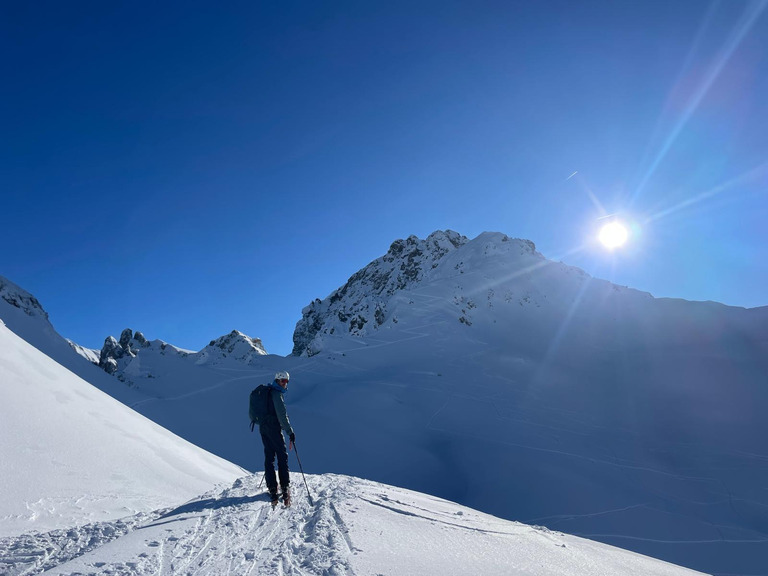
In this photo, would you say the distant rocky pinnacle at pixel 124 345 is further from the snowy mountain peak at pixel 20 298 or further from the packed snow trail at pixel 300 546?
the packed snow trail at pixel 300 546

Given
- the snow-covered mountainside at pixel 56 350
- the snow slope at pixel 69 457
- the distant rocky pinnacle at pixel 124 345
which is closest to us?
the snow slope at pixel 69 457

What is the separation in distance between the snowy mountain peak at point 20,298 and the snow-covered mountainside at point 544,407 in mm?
16837

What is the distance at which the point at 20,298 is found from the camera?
3781 cm

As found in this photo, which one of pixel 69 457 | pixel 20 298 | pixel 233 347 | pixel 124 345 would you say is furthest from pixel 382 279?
pixel 69 457

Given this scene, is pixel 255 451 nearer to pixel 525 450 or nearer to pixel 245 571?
pixel 525 450

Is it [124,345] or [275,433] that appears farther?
[124,345]

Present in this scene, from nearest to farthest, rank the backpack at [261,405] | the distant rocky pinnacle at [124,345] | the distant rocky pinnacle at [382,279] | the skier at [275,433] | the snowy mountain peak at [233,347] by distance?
the skier at [275,433] < the backpack at [261,405] < the distant rocky pinnacle at [382,279] < the distant rocky pinnacle at [124,345] < the snowy mountain peak at [233,347]

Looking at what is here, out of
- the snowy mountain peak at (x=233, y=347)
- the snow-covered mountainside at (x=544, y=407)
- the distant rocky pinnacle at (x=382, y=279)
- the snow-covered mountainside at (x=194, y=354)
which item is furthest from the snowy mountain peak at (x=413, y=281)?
the snow-covered mountainside at (x=194, y=354)

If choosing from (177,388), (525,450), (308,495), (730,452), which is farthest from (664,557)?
(177,388)

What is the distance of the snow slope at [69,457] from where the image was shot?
469 centimetres

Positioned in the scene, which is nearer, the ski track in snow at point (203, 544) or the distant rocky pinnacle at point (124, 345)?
the ski track in snow at point (203, 544)

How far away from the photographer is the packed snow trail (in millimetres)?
3391

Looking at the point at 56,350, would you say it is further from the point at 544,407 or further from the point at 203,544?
the point at 544,407

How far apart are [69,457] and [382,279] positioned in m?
63.0
